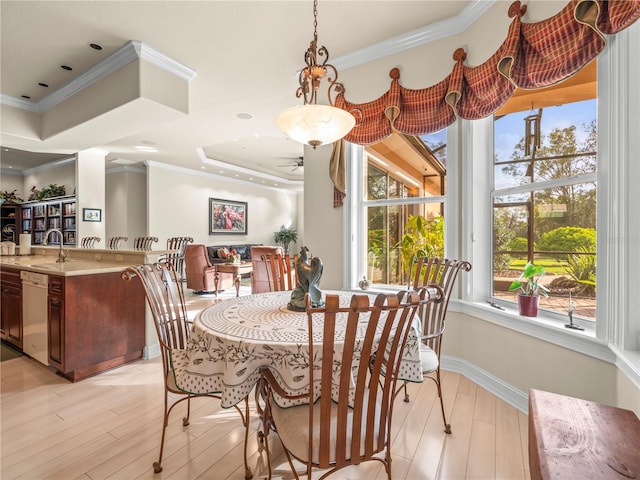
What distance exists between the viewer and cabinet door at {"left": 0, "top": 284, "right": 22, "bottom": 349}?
2971 mm

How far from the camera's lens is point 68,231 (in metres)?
6.60

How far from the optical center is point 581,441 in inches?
39.8

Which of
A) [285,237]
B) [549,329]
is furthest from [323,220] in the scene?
[285,237]

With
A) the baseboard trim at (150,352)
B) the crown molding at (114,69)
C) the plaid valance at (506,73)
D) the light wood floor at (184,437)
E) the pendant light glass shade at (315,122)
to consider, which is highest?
the crown molding at (114,69)

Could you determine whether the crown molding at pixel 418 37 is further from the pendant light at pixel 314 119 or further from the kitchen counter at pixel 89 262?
the kitchen counter at pixel 89 262

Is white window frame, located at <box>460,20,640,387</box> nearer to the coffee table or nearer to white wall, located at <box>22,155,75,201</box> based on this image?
the coffee table

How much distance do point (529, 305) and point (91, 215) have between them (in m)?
6.67

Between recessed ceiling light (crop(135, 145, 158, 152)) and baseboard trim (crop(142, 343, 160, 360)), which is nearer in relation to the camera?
baseboard trim (crop(142, 343, 160, 360))

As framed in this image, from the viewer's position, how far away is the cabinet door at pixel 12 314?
297 centimetres

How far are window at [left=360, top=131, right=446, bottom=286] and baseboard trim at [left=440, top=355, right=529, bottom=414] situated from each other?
0.84 metres

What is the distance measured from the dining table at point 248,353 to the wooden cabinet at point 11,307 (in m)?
2.47

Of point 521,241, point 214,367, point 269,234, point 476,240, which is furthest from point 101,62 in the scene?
point 269,234

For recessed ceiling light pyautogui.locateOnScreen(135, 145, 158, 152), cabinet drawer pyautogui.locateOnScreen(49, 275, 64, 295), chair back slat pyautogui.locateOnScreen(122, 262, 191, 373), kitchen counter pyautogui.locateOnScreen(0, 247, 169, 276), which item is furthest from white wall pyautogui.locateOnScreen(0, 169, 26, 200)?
chair back slat pyautogui.locateOnScreen(122, 262, 191, 373)

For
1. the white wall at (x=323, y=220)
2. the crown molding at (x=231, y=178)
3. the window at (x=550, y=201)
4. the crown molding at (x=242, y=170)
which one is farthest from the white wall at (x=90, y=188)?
the window at (x=550, y=201)
